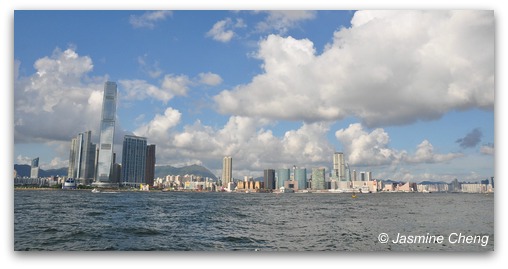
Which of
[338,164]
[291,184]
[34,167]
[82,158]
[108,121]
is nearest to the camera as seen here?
[34,167]

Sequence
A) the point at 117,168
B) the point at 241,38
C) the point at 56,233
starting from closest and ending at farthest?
the point at 241,38, the point at 56,233, the point at 117,168

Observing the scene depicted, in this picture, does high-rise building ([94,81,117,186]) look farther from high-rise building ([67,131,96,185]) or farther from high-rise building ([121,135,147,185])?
high-rise building ([121,135,147,185])

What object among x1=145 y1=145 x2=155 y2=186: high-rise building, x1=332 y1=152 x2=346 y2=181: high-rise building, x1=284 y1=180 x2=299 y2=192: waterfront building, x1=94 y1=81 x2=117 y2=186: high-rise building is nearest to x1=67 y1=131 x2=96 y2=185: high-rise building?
x1=94 y1=81 x2=117 y2=186: high-rise building

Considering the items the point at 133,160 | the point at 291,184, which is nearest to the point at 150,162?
the point at 133,160

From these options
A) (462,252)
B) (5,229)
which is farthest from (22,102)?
(462,252)

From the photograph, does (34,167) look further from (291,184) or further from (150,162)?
(291,184)
